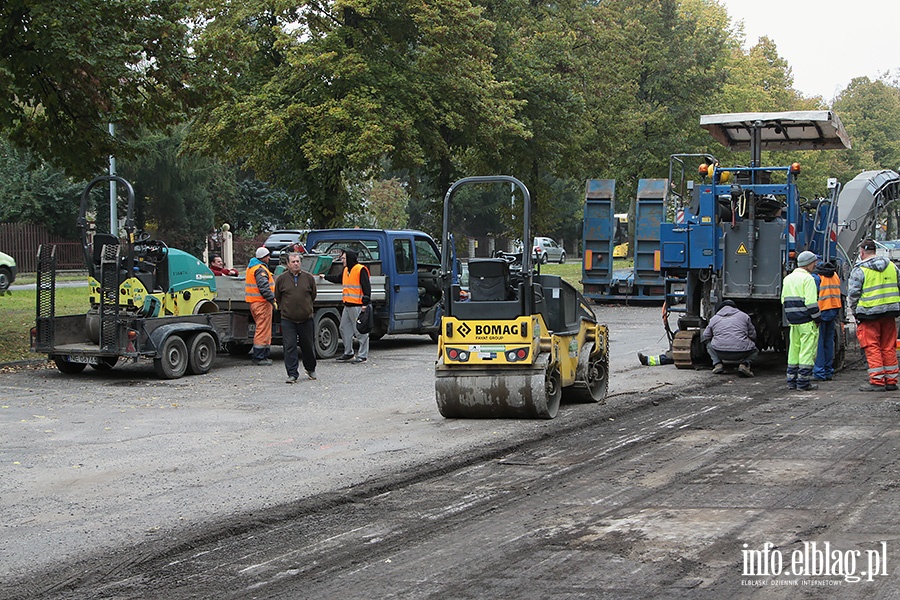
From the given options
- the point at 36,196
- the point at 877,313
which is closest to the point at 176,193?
the point at 36,196

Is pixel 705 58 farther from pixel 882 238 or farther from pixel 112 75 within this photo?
pixel 112 75

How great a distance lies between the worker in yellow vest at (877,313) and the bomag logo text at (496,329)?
5311mm

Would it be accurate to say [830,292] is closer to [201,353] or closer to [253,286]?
[253,286]

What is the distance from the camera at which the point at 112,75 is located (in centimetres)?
1809

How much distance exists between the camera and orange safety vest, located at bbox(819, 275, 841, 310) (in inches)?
592

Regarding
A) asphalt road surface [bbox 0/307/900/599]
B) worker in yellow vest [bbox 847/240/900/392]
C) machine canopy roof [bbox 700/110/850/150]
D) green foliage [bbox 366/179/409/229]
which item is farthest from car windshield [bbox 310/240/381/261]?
green foliage [bbox 366/179/409/229]

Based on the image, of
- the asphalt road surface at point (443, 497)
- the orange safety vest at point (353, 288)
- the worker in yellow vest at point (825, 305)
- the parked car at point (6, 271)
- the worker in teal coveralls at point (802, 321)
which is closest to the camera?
the asphalt road surface at point (443, 497)

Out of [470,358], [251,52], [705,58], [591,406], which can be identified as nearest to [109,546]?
[470,358]

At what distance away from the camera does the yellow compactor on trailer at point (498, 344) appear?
37.2ft

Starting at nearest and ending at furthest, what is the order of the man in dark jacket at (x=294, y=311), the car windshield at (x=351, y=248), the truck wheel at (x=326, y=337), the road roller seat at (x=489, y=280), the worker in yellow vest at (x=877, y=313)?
the road roller seat at (x=489, y=280)
the worker in yellow vest at (x=877, y=313)
the man in dark jacket at (x=294, y=311)
the truck wheel at (x=326, y=337)
the car windshield at (x=351, y=248)

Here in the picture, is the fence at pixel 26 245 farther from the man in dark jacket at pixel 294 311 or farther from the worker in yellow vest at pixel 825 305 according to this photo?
the worker in yellow vest at pixel 825 305

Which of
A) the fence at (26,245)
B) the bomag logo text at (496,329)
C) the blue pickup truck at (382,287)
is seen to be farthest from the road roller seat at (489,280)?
the fence at (26,245)

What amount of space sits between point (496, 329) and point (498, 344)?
0.16 m

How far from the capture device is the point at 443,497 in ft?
26.4
